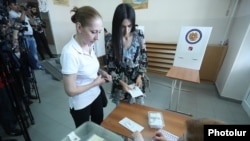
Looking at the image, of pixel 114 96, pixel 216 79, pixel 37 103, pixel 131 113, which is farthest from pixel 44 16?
pixel 216 79

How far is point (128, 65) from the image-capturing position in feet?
3.83

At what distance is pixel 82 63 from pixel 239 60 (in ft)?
8.13

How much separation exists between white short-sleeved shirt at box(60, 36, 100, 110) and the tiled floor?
0.99 metres

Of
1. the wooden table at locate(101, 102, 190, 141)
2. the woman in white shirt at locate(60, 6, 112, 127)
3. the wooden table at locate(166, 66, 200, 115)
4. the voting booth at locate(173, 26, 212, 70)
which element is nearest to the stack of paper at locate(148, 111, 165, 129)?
the wooden table at locate(101, 102, 190, 141)

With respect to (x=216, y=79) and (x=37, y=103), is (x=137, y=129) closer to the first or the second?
(x=37, y=103)

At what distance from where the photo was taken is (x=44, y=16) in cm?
396

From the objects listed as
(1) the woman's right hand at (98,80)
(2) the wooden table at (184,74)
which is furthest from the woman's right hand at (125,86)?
(2) the wooden table at (184,74)

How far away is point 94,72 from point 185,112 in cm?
175

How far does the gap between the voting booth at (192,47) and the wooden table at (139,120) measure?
1.34 m

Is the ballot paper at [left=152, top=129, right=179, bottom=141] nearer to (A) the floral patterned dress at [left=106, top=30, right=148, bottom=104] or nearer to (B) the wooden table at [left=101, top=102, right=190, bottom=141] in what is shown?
(B) the wooden table at [left=101, top=102, right=190, bottom=141]

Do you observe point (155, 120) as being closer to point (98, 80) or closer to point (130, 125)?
point (130, 125)

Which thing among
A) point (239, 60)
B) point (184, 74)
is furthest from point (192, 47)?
point (239, 60)

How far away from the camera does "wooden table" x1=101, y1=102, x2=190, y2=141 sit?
2.89ft

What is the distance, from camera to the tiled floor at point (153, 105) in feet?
5.75
